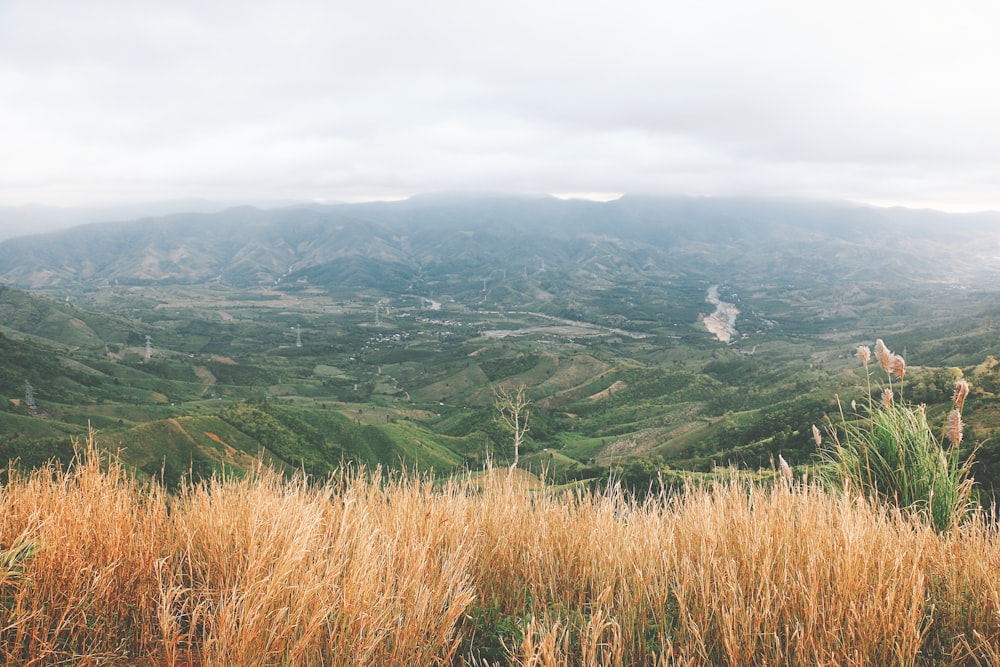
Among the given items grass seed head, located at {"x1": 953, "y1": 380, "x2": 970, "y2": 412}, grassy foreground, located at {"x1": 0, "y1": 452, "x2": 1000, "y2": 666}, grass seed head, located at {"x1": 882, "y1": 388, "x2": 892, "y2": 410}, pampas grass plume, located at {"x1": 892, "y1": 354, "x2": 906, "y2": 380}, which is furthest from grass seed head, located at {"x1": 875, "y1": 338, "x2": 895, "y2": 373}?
grassy foreground, located at {"x1": 0, "y1": 452, "x2": 1000, "y2": 666}

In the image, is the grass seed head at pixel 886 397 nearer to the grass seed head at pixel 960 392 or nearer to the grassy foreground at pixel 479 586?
the grass seed head at pixel 960 392

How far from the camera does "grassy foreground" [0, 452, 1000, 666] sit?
2.54m

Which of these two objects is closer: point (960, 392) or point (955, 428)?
point (955, 428)

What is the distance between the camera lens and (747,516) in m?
3.66

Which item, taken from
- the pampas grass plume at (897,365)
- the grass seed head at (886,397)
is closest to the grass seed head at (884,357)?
the pampas grass plume at (897,365)

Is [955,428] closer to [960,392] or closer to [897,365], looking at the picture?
[960,392]

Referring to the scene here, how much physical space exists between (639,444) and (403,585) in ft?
209

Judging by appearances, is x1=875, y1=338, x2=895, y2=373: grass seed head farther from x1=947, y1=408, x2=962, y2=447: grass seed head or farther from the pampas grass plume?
x1=947, y1=408, x2=962, y2=447: grass seed head

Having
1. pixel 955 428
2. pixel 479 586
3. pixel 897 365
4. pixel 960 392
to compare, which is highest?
pixel 897 365

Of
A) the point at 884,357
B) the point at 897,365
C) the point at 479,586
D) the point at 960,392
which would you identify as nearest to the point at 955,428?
the point at 960,392

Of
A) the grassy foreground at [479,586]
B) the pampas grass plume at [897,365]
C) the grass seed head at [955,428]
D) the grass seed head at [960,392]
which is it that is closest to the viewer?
the grassy foreground at [479,586]

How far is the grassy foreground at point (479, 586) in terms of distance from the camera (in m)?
2.54

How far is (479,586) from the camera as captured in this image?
Answer: 3.78 m

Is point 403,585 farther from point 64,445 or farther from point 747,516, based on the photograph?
point 64,445
